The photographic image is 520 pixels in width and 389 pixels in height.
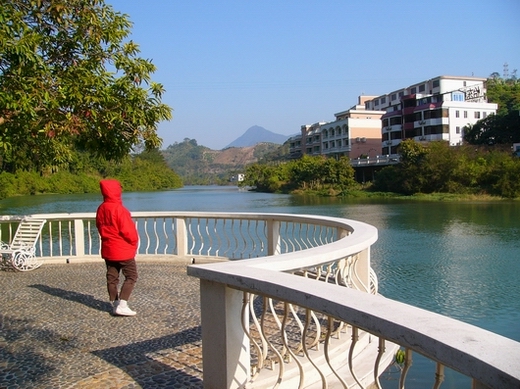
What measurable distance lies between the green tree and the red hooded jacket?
2.00 meters

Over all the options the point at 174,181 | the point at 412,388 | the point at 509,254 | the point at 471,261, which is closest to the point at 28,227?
the point at 412,388

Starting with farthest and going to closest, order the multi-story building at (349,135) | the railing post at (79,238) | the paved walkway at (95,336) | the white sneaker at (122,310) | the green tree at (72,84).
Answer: the multi-story building at (349,135), the railing post at (79,238), the green tree at (72,84), the white sneaker at (122,310), the paved walkway at (95,336)

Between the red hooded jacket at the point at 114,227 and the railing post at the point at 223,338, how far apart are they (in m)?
2.38

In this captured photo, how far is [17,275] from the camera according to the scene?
717 centimetres

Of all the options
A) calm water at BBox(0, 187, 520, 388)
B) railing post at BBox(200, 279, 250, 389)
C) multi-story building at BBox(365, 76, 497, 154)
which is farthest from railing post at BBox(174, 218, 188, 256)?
multi-story building at BBox(365, 76, 497, 154)

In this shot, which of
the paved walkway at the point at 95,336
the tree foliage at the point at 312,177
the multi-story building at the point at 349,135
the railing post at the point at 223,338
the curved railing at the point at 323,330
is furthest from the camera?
the multi-story building at the point at 349,135

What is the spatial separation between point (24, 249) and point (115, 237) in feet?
10.9

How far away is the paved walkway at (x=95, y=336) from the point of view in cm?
332

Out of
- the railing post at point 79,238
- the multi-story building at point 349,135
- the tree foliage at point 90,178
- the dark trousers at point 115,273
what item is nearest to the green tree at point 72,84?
the railing post at point 79,238

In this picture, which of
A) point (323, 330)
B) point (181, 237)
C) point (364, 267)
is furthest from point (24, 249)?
point (364, 267)

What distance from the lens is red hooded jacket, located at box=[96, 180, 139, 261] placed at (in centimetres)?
491

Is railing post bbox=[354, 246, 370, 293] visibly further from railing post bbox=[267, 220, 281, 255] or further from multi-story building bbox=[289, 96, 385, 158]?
multi-story building bbox=[289, 96, 385, 158]

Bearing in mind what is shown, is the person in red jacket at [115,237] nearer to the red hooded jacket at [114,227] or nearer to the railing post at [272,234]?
Answer: the red hooded jacket at [114,227]

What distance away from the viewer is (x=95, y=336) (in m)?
4.19
